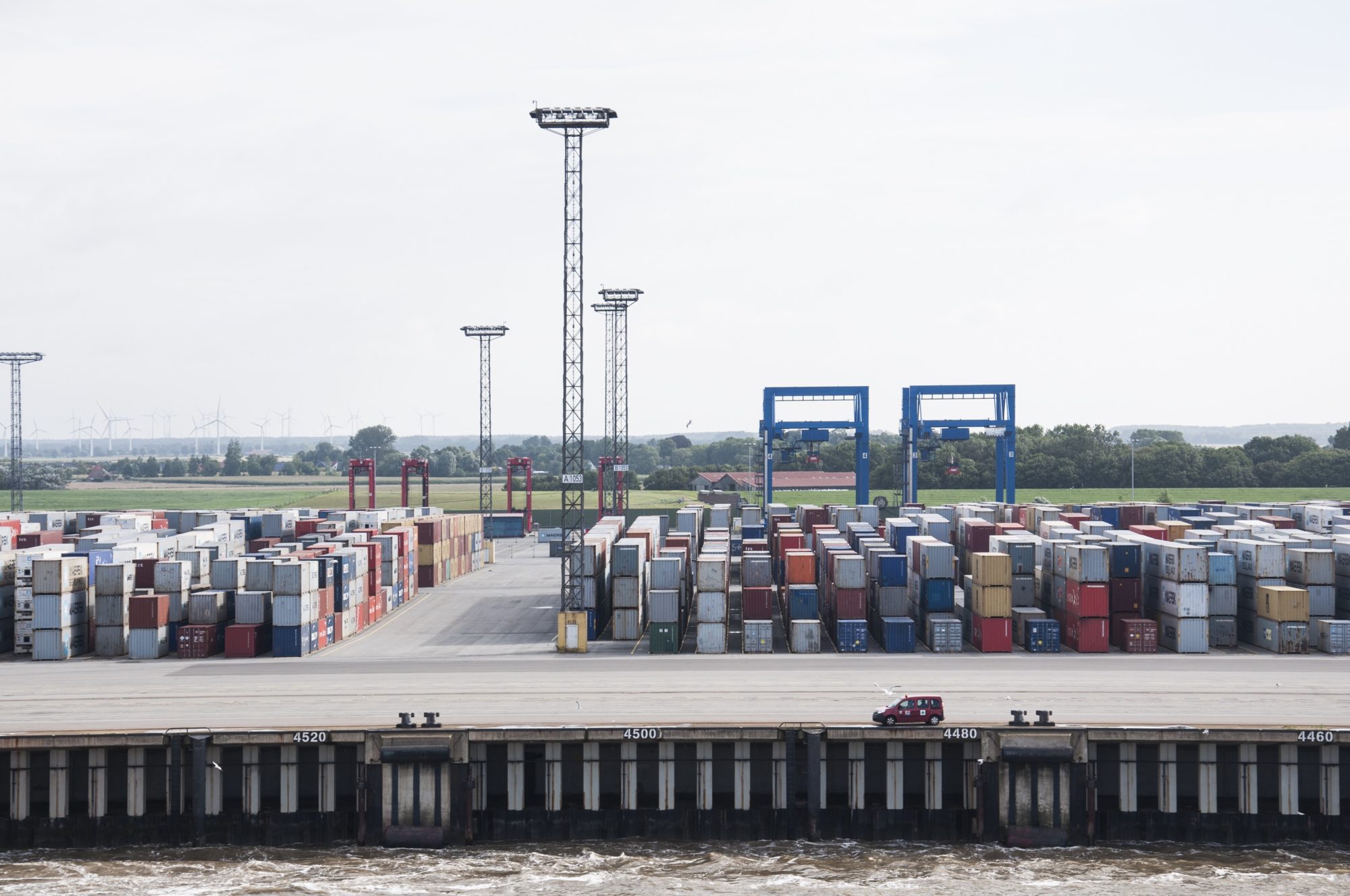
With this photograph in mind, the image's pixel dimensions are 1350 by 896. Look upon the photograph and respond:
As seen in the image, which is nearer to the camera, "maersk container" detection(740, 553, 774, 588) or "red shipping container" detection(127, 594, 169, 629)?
"red shipping container" detection(127, 594, 169, 629)

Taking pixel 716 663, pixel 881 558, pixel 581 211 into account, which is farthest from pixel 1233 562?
pixel 581 211

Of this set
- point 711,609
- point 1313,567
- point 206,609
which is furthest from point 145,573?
point 1313,567

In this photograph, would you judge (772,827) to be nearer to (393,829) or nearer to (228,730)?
(393,829)

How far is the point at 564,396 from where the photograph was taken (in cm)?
7256

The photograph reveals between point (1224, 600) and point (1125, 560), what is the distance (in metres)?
5.50

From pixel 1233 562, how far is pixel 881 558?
19.0 meters

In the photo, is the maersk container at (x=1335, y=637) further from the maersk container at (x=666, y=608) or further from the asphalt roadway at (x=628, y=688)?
the maersk container at (x=666, y=608)

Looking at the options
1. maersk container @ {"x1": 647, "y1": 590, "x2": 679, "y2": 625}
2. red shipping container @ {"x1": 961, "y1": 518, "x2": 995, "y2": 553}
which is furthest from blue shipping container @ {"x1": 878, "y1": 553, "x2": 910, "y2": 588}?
red shipping container @ {"x1": 961, "y1": 518, "x2": 995, "y2": 553}

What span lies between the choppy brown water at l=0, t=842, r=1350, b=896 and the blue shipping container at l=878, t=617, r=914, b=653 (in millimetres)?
21097

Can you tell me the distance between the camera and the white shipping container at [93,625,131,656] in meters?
66.0

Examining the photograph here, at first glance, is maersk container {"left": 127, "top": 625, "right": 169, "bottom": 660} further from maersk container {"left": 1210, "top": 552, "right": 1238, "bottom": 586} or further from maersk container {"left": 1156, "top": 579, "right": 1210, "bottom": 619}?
maersk container {"left": 1210, "top": 552, "right": 1238, "bottom": 586}

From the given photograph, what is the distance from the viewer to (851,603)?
66250 mm

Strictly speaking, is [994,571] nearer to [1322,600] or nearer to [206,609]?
[1322,600]

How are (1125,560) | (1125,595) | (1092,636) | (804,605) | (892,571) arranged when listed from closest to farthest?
1. (1092,636)
2. (804,605)
3. (1125,595)
4. (1125,560)
5. (892,571)
